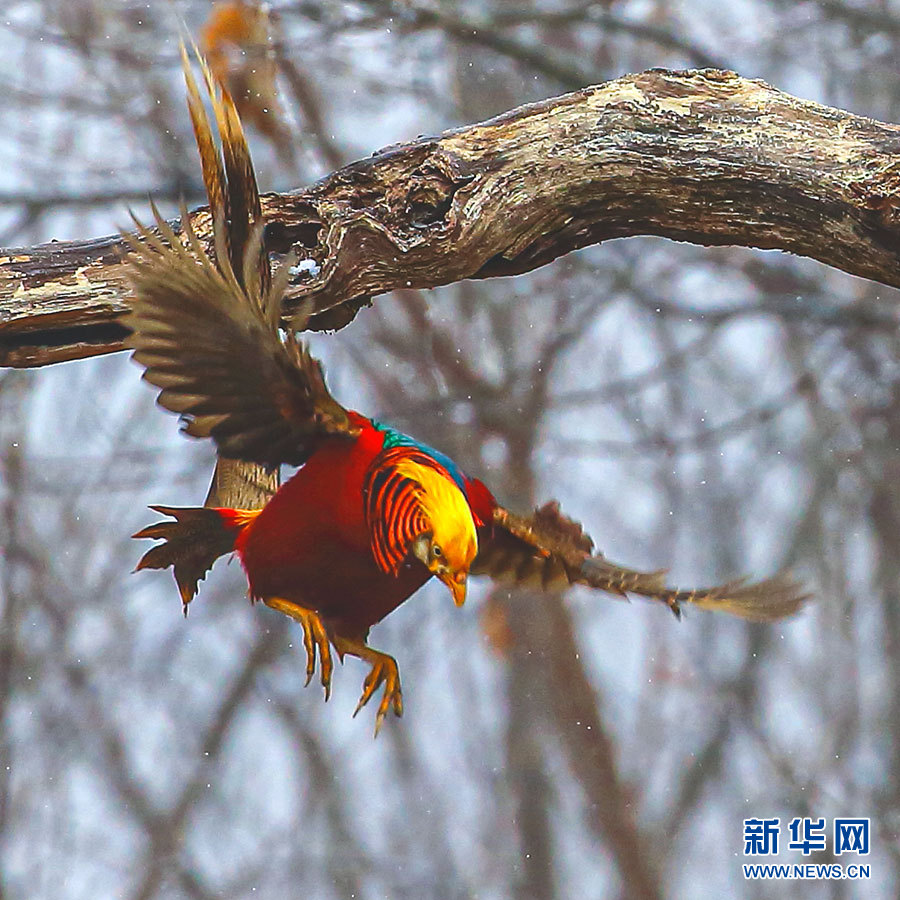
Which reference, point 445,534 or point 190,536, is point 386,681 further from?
point 445,534

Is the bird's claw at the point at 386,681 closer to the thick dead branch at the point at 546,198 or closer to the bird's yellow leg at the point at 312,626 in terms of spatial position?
the bird's yellow leg at the point at 312,626

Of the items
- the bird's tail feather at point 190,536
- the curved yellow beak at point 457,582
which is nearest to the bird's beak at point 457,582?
the curved yellow beak at point 457,582

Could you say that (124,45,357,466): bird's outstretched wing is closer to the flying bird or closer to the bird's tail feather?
the flying bird

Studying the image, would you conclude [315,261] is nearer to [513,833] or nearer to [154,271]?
[154,271]

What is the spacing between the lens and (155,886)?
6.39ft

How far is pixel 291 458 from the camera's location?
834 mm

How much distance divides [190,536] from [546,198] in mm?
393

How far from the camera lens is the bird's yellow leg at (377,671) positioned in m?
0.93

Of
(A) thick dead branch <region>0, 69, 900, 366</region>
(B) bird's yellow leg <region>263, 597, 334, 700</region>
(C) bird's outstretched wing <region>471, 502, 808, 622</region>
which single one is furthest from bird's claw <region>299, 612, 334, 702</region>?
(A) thick dead branch <region>0, 69, 900, 366</region>

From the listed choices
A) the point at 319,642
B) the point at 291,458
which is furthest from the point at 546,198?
the point at 319,642

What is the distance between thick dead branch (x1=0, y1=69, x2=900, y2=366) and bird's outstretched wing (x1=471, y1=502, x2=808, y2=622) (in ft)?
0.67

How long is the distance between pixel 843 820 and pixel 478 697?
0.66m

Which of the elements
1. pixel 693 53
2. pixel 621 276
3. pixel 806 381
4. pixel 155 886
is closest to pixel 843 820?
pixel 806 381

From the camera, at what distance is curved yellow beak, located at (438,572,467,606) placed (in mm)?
707
